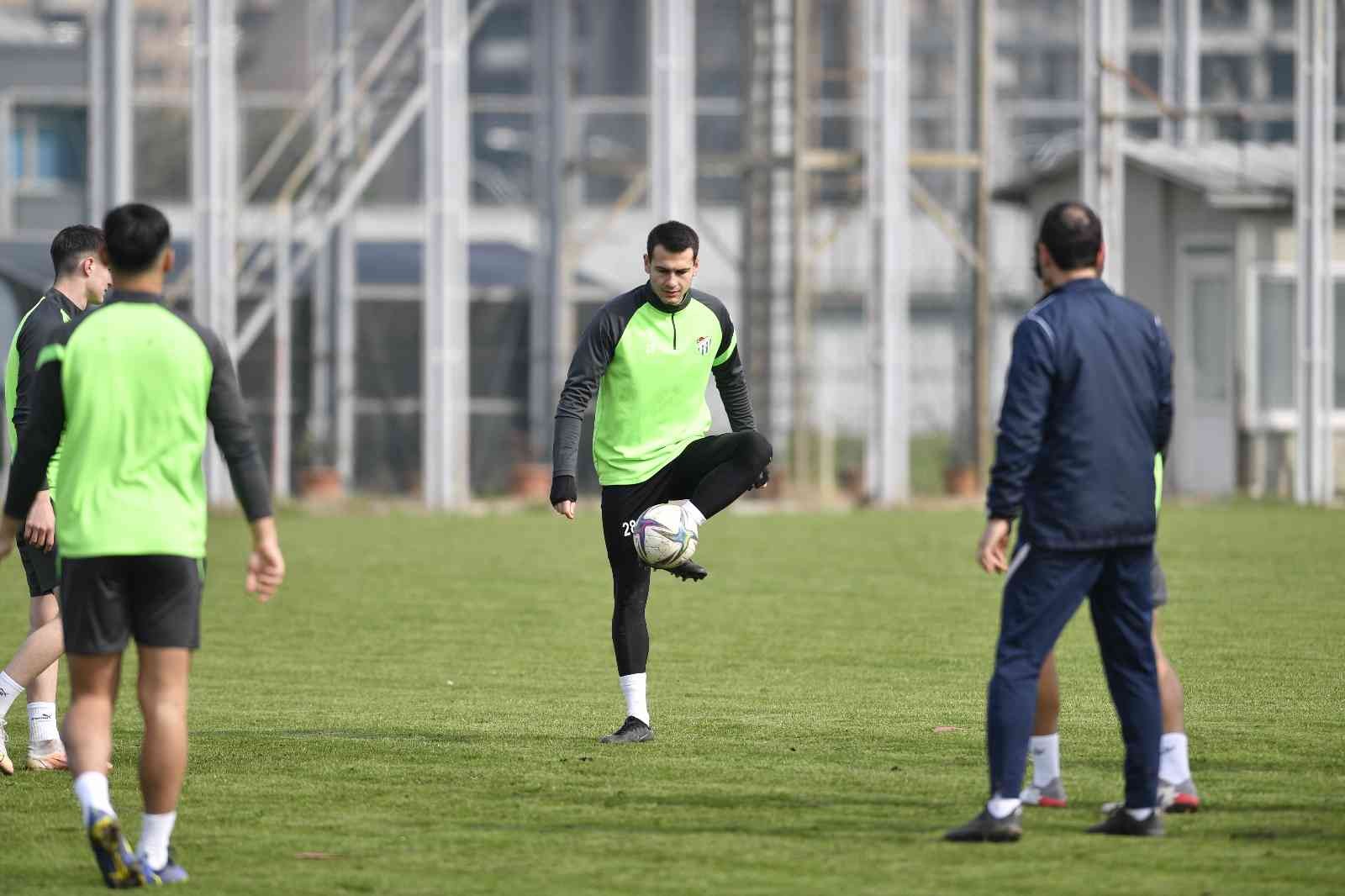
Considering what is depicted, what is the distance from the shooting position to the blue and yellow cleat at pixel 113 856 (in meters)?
6.18

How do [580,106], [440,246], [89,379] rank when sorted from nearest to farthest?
[89,379] < [440,246] < [580,106]

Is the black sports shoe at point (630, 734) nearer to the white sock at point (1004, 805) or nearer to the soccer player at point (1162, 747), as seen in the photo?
the soccer player at point (1162, 747)

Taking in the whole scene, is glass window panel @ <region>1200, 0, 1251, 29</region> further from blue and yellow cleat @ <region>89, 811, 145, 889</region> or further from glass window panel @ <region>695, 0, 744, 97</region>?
blue and yellow cleat @ <region>89, 811, 145, 889</region>

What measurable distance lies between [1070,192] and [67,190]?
70.7 feet

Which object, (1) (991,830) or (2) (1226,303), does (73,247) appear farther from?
(2) (1226,303)

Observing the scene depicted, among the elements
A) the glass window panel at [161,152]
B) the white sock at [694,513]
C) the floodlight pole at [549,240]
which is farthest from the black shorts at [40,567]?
→ the glass window panel at [161,152]

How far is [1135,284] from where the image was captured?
29.8m

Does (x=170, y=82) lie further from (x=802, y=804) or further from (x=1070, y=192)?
(x=802, y=804)

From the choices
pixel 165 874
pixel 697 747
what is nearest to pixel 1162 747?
pixel 697 747

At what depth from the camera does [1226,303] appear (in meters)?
29.2

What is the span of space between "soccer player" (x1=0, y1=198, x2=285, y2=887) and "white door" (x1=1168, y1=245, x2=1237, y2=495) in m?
23.9

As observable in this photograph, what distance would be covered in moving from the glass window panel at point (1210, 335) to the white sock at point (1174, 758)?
74.1ft

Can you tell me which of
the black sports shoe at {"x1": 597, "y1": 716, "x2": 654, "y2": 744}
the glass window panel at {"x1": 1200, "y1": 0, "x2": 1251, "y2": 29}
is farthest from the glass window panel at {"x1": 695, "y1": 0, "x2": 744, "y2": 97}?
the black sports shoe at {"x1": 597, "y1": 716, "x2": 654, "y2": 744}

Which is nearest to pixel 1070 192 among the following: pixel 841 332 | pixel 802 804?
pixel 841 332
